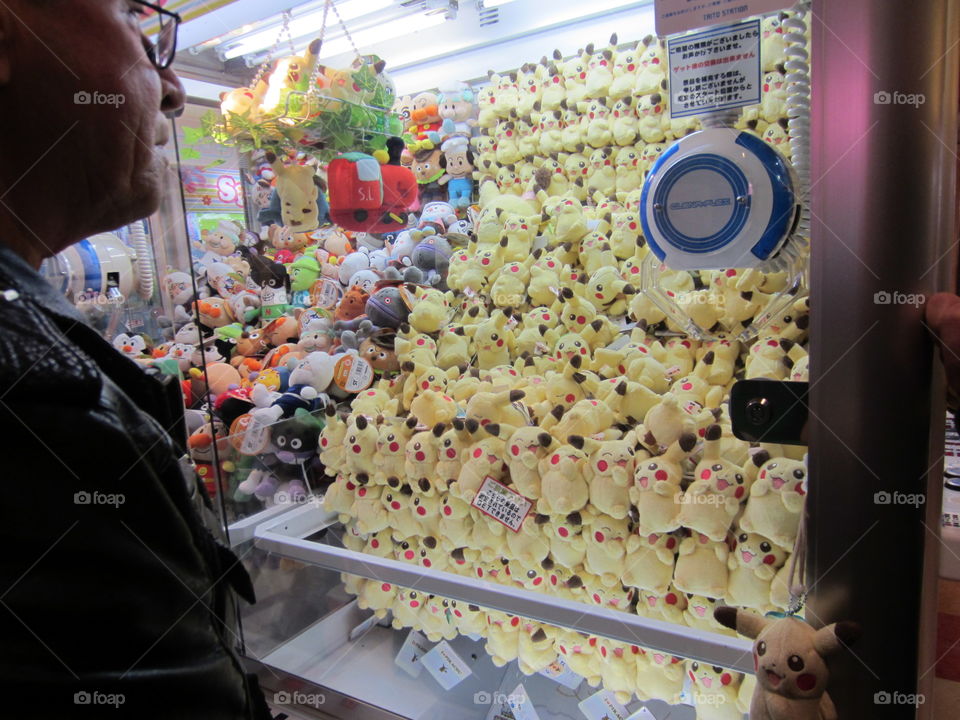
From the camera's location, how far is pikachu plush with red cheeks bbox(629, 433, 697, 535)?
142 centimetres

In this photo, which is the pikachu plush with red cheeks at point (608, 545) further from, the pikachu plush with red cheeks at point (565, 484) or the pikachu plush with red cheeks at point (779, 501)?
the pikachu plush with red cheeks at point (779, 501)

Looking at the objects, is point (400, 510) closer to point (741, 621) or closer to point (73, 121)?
point (741, 621)

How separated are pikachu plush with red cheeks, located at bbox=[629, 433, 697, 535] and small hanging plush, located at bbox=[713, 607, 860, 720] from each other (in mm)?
635

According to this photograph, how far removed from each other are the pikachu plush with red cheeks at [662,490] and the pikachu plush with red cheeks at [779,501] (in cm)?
16

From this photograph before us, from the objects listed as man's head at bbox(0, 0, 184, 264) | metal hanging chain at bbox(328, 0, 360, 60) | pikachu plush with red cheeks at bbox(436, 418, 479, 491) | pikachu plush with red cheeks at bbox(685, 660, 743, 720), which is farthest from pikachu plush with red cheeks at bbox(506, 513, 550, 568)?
metal hanging chain at bbox(328, 0, 360, 60)

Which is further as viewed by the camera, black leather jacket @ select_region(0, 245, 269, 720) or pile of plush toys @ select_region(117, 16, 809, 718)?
pile of plush toys @ select_region(117, 16, 809, 718)

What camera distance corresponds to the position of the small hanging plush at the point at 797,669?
2.39ft

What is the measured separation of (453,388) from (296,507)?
69 cm

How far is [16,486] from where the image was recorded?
539mm

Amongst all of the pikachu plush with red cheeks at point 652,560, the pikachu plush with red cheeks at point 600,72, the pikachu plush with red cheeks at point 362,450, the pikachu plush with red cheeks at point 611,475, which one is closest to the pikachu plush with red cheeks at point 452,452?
the pikachu plush with red cheeks at point 362,450

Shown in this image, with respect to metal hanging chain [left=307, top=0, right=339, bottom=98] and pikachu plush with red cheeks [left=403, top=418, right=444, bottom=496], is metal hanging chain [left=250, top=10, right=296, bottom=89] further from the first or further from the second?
pikachu plush with red cheeks [left=403, top=418, right=444, bottom=496]

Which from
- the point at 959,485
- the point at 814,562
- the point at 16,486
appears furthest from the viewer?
the point at 959,485

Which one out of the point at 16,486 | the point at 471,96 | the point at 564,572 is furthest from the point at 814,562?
the point at 471,96

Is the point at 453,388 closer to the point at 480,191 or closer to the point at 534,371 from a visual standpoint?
the point at 534,371
